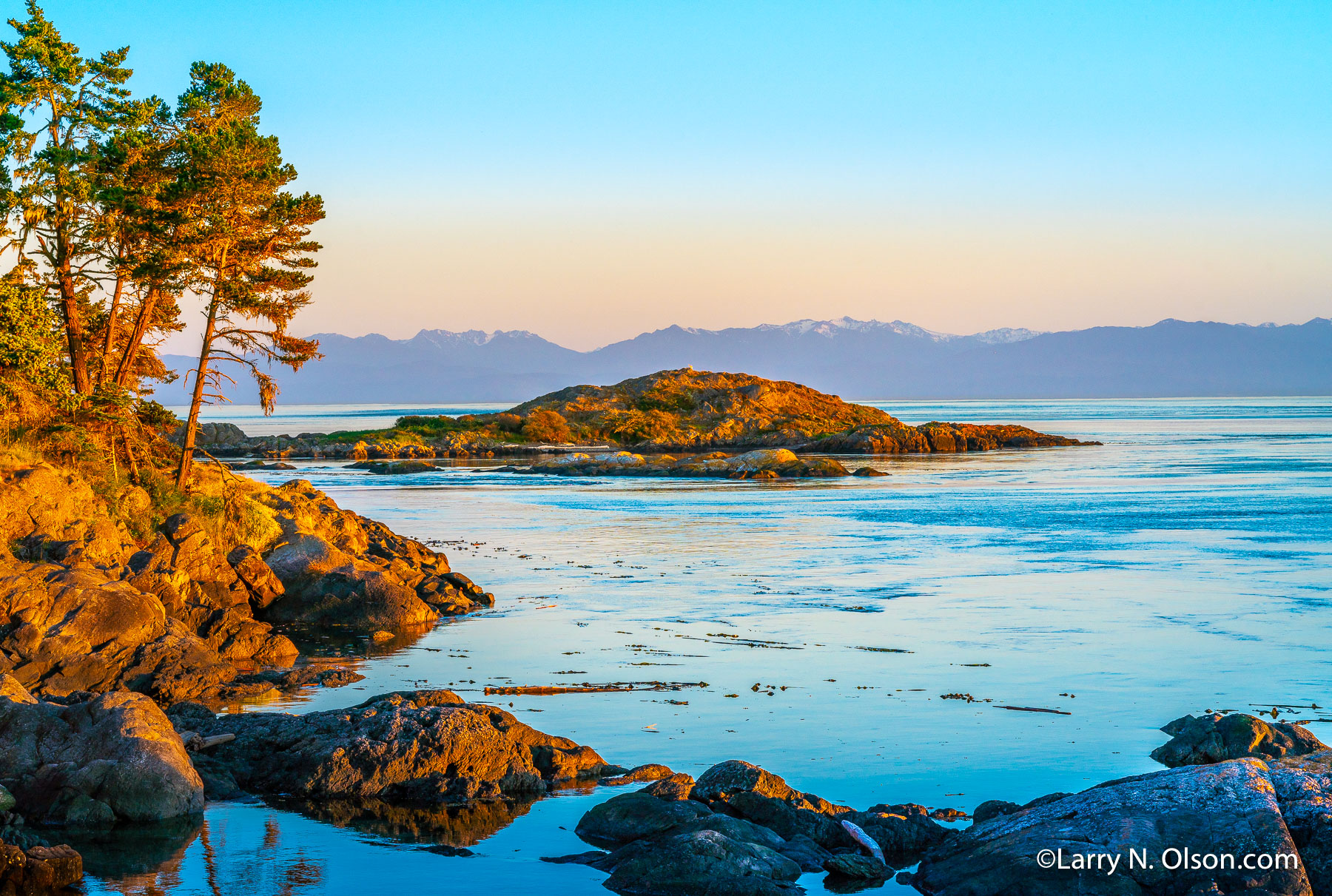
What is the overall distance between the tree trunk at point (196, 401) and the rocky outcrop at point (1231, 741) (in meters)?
18.1

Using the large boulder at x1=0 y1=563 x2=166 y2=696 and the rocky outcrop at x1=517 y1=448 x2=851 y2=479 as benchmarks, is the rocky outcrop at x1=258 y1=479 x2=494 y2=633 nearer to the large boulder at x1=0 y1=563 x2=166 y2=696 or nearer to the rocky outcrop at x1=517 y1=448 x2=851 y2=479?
the large boulder at x1=0 y1=563 x2=166 y2=696

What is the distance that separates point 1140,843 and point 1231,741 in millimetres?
4015

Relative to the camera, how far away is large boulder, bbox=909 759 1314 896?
7.37 metres

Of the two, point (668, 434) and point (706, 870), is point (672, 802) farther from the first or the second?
point (668, 434)

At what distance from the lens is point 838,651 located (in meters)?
16.8

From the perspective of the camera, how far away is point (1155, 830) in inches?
301

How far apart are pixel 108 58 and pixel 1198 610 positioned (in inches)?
904

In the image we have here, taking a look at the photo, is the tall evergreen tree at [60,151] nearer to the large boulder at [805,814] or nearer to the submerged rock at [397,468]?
the large boulder at [805,814]

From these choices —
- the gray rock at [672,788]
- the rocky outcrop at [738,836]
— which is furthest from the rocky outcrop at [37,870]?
the gray rock at [672,788]

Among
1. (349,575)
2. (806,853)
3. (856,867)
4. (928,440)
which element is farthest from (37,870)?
(928,440)

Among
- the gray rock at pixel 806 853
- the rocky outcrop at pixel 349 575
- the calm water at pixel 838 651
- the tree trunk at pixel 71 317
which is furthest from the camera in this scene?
the tree trunk at pixel 71 317

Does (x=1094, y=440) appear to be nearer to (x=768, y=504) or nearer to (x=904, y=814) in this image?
(x=768, y=504)

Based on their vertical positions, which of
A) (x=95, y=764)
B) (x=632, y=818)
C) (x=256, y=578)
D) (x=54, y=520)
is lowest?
(x=632, y=818)

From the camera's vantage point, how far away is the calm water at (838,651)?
9531 millimetres
